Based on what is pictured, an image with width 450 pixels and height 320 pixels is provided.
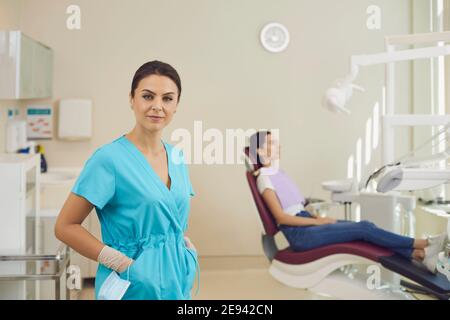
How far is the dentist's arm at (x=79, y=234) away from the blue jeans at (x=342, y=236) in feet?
3.81

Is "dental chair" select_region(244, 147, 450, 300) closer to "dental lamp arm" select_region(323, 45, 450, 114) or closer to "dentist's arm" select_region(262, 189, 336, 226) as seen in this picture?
"dentist's arm" select_region(262, 189, 336, 226)

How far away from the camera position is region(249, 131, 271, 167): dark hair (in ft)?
6.23

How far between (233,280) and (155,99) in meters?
0.88

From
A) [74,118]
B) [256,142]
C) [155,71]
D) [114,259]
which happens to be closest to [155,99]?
[155,71]

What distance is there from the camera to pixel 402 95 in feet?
5.75

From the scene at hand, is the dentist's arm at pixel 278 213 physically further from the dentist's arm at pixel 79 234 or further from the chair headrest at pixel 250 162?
the dentist's arm at pixel 79 234

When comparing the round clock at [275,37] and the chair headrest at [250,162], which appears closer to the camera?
the round clock at [275,37]

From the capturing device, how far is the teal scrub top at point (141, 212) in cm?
104

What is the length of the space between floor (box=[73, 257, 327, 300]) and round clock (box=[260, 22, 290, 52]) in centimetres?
64

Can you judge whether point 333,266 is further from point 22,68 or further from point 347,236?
point 22,68

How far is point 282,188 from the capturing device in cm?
222

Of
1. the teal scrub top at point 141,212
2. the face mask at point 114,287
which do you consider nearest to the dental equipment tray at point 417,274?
the teal scrub top at point 141,212

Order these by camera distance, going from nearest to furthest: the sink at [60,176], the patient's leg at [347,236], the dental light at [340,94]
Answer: the sink at [60,176] < the dental light at [340,94] < the patient's leg at [347,236]
